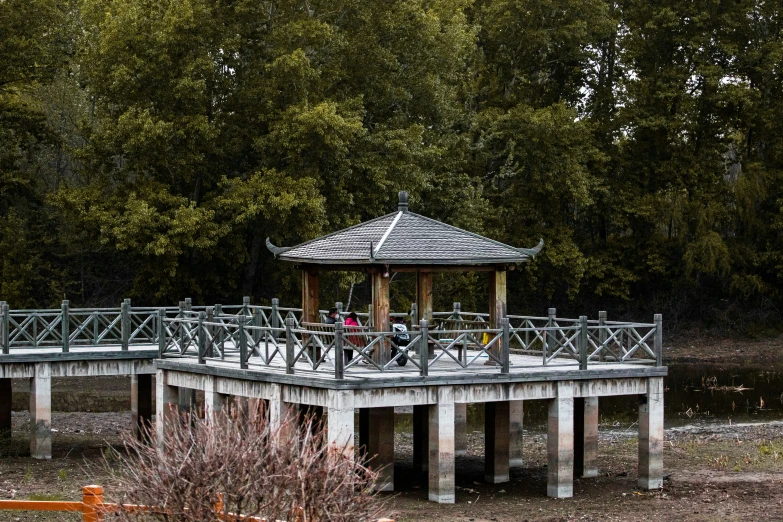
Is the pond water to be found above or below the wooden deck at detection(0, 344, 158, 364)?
below

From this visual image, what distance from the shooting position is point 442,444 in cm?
2353

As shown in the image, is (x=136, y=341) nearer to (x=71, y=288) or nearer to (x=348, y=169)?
(x=348, y=169)

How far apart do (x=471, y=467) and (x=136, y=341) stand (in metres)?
8.16

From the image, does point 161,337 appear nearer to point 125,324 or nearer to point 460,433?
point 125,324

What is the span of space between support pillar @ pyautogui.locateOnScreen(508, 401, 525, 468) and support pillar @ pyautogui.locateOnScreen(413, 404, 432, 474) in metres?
1.86

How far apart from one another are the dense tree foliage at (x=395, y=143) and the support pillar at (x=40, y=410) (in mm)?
12503

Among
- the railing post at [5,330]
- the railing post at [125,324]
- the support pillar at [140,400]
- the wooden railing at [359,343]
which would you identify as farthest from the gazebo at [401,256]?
the railing post at [5,330]

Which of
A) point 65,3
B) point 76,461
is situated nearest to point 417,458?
point 76,461

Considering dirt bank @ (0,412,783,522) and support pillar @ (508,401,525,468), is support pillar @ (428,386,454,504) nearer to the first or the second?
dirt bank @ (0,412,783,522)

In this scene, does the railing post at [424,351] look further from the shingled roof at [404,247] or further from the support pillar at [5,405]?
the support pillar at [5,405]

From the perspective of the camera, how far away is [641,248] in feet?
190

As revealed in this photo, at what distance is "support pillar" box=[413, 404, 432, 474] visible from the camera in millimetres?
28422

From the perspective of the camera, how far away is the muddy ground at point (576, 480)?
2345cm

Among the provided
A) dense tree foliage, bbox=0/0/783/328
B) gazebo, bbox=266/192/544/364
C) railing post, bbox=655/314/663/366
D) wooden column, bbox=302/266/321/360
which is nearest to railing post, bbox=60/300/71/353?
gazebo, bbox=266/192/544/364
